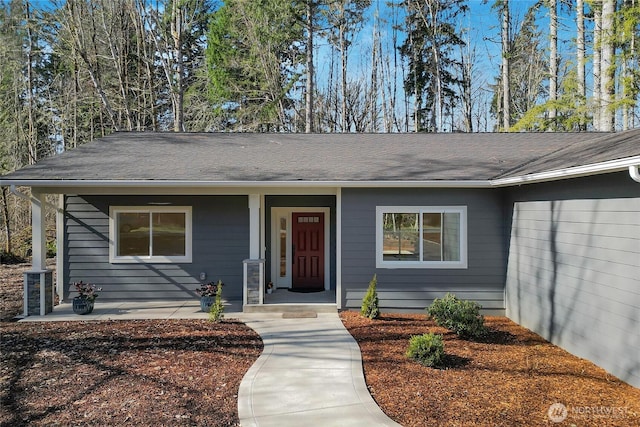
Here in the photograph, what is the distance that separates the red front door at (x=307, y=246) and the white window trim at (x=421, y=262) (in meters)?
2.23

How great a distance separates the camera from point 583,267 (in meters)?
5.02

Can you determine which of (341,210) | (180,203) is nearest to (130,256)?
(180,203)

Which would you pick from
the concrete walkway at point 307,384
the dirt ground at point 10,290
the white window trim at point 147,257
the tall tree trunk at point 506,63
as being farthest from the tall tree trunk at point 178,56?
the tall tree trunk at point 506,63

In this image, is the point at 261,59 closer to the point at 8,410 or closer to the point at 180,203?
the point at 180,203

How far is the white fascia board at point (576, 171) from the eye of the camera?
404 centimetres

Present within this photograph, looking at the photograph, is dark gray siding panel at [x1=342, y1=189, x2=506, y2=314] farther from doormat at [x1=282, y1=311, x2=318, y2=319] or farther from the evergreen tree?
the evergreen tree

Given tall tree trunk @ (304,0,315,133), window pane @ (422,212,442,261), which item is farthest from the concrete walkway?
tall tree trunk @ (304,0,315,133)

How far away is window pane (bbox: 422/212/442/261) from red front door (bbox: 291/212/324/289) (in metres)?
2.68

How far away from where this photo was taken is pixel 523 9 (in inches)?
690

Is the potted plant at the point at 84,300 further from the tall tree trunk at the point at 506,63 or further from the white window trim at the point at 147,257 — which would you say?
the tall tree trunk at the point at 506,63

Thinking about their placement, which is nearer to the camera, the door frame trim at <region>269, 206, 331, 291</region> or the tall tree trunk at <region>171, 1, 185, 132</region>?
the door frame trim at <region>269, 206, 331, 291</region>

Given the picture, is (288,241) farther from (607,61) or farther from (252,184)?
(607,61)

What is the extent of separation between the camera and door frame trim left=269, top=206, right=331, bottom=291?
29.9ft

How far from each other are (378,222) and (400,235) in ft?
1.52
